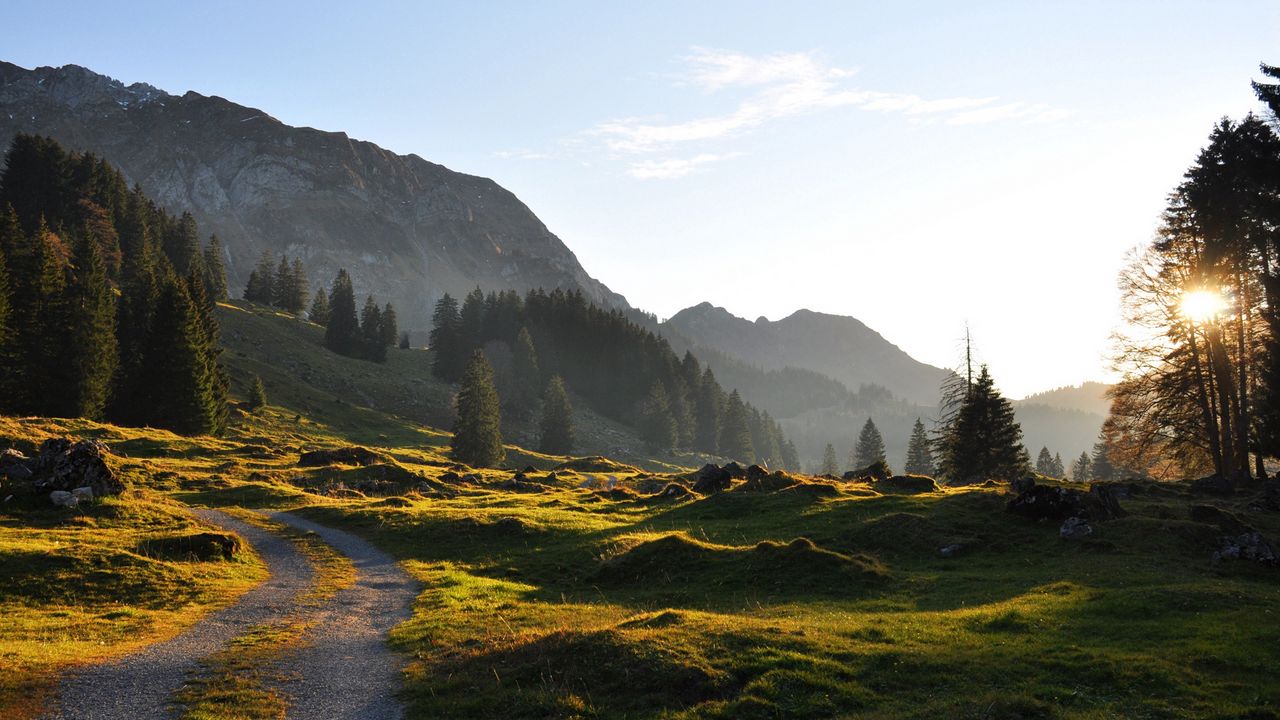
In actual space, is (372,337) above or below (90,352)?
above

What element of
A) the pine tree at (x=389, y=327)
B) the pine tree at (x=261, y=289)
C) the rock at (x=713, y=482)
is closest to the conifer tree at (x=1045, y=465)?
the rock at (x=713, y=482)

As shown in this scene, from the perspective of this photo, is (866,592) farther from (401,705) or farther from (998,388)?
(998,388)

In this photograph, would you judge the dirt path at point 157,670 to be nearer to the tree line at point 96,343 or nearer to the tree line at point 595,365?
the tree line at point 96,343

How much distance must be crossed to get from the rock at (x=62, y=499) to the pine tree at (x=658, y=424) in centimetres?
12017

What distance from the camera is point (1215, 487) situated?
4281 centimetres

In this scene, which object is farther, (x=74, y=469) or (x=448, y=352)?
(x=448, y=352)

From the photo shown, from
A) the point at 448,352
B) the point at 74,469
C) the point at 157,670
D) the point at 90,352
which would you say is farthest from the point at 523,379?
the point at 157,670

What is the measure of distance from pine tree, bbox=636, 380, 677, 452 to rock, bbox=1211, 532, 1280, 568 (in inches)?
4932

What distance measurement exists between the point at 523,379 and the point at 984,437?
10008cm

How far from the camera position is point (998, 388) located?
68500mm

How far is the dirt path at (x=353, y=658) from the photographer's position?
44.2ft

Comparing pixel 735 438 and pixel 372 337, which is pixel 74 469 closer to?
pixel 372 337

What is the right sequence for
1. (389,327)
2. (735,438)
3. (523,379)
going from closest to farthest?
(523,379), (389,327), (735,438)

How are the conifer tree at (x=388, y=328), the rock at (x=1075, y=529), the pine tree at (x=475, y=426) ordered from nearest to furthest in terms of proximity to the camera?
the rock at (x=1075, y=529), the pine tree at (x=475, y=426), the conifer tree at (x=388, y=328)
